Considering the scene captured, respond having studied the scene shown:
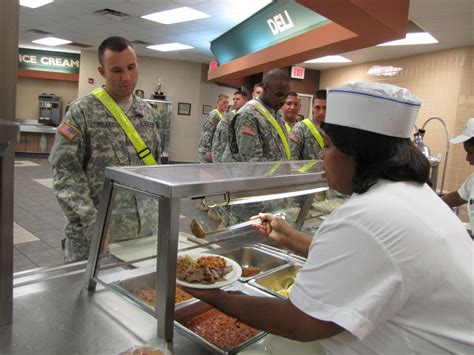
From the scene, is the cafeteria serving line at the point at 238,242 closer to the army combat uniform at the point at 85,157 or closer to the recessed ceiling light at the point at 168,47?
the army combat uniform at the point at 85,157

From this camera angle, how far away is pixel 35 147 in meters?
11.6

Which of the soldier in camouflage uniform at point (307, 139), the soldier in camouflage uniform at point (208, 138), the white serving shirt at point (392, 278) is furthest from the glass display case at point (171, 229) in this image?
the soldier in camouflage uniform at point (208, 138)

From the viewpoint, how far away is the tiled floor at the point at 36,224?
13.1 ft

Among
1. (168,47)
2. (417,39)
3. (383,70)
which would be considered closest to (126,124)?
(417,39)

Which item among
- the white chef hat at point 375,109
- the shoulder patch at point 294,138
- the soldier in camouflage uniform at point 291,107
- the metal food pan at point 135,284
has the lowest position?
the metal food pan at point 135,284

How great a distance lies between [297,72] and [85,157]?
9048 millimetres

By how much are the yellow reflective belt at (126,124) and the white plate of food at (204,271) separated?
76cm

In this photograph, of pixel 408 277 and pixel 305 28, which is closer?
pixel 408 277

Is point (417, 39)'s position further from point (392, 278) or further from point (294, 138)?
point (392, 278)

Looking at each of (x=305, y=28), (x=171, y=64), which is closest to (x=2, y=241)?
(x=305, y=28)

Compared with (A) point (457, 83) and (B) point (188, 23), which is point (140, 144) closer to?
(B) point (188, 23)

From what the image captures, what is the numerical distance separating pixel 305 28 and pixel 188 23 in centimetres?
283

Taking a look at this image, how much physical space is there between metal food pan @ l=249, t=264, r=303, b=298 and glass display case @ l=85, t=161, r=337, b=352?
0.02 meters

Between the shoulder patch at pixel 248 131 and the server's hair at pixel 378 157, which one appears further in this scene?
the shoulder patch at pixel 248 131
